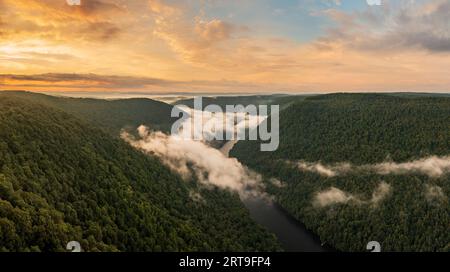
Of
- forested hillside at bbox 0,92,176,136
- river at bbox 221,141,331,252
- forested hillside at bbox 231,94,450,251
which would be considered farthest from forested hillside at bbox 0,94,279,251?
forested hillside at bbox 0,92,176,136

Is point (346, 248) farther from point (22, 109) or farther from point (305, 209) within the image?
point (22, 109)

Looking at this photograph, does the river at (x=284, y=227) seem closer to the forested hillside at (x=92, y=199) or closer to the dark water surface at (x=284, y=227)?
the dark water surface at (x=284, y=227)

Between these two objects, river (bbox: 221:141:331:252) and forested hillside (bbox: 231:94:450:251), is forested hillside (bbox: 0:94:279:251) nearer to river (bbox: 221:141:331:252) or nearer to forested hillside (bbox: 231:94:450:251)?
river (bbox: 221:141:331:252)

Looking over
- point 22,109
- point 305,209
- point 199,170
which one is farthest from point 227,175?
point 22,109

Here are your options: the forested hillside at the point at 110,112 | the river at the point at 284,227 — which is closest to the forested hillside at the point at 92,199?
the river at the point at 284,227

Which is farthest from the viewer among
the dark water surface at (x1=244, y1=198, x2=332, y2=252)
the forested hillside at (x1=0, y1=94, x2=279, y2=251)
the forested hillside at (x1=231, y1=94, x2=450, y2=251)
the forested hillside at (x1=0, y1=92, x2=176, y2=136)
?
the forested hillside at (x1=0, y1=92, x2=176, y2=136)
